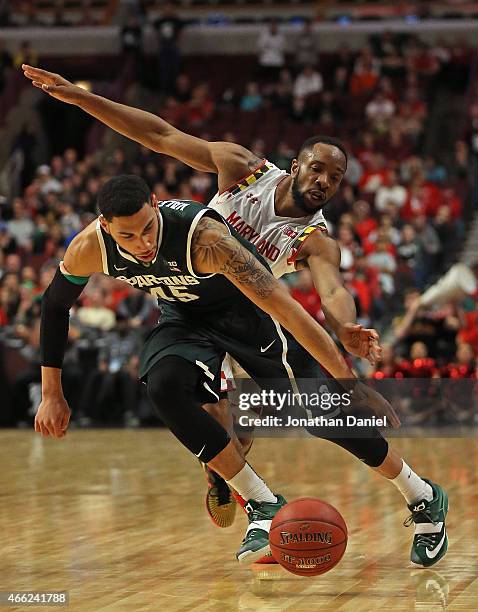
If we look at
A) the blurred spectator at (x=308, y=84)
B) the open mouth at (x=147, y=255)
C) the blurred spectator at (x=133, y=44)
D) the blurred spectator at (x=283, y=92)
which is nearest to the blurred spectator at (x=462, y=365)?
the open mouth at (x=147, y=255)

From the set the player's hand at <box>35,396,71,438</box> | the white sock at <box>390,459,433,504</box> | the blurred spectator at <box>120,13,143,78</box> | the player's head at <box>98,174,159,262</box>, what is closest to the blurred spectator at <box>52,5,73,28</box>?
the blurred spectator at <box>120,13,143,78</box>

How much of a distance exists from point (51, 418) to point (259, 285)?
1314 mm

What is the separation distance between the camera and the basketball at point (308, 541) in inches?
211

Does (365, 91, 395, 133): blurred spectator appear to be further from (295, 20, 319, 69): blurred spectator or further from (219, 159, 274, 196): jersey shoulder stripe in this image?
(219, 159, 274, 196): jersey shoulder stripe

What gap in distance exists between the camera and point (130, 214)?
510 cm

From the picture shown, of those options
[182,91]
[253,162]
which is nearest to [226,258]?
[253,162]

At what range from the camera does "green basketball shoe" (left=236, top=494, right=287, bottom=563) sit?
583 cm

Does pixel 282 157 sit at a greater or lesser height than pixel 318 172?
greater

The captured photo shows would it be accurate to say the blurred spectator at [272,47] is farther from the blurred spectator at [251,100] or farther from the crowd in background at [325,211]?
the blurred spectator at [251,100]

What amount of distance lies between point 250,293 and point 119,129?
1649 mm

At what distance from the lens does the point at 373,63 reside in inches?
885

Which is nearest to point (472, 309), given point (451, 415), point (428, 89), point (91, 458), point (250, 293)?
point (451, 415)

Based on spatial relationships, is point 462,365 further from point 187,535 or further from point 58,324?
point 58,324

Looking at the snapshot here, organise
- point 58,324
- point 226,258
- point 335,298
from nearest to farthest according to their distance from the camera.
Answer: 1. point 226,258
2. point 335,298
3. point 58,324
